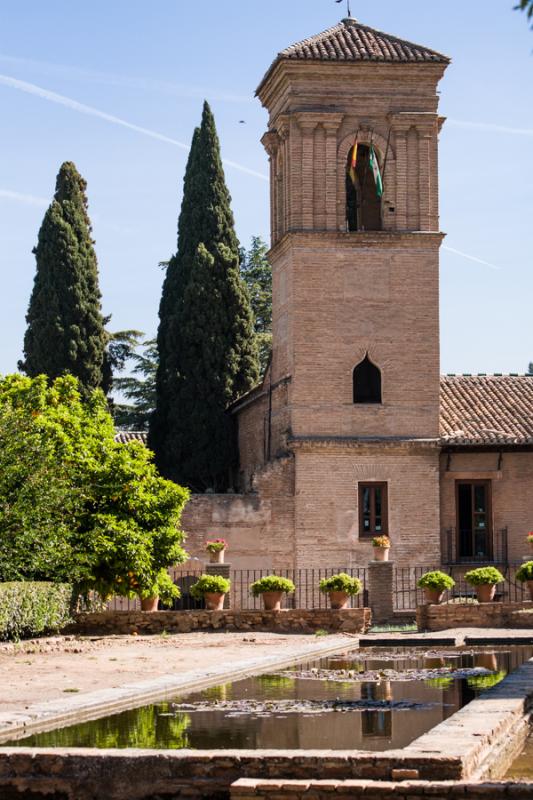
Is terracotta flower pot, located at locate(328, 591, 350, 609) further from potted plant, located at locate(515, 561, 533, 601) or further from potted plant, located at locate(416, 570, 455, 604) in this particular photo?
potted plant, located at locate(515, 561, 533, 601)

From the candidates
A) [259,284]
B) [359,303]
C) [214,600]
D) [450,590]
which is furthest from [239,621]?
[259,284]

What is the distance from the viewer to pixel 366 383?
31719mm

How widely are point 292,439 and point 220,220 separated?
8771mm

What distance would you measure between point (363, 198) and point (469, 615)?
11508 mm

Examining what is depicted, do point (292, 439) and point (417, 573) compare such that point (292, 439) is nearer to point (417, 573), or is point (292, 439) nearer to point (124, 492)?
point (417, 573)

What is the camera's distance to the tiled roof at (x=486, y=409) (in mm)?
31578

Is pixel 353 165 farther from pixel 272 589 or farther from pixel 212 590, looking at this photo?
pixel 212 590

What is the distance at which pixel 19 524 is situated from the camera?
22.8 metres

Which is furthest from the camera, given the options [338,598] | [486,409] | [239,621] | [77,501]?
[486,409]

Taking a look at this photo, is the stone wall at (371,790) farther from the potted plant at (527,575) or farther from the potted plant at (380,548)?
the potted plant at (380,548)

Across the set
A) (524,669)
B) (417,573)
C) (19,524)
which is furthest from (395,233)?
(524,669)

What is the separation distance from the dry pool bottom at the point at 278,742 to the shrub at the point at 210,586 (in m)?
9.49

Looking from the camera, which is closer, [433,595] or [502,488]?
[433,595]

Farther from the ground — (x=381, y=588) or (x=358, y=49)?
(x=358, y=49)
